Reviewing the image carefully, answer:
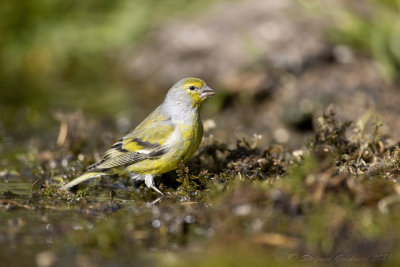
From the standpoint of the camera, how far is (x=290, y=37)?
983 cm

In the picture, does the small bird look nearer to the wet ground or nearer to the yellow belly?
the yellow belly

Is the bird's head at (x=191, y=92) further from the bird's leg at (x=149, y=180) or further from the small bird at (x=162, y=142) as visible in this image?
the bird's leg at (x=149, y=180)

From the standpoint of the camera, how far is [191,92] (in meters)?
5.79

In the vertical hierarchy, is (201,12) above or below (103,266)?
above

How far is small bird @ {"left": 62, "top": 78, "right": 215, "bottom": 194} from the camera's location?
538 centimetres

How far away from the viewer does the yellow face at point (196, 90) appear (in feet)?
18.9

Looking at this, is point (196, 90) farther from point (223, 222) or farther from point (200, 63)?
point (200, 63)

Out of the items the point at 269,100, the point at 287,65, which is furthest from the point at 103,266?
the point at 287,65

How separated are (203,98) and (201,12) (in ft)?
21.7

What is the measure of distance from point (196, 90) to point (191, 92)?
6 cm

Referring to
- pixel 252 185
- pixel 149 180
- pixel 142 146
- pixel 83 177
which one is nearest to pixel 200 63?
pixel 142 146

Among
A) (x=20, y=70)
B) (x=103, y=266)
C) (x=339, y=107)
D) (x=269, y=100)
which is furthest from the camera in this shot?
(x=20, y=70)

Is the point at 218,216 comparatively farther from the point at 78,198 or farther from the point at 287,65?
the point at 287,65

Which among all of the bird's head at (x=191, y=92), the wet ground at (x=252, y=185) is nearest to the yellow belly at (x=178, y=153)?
the wet ground at (x=252, y=185)
